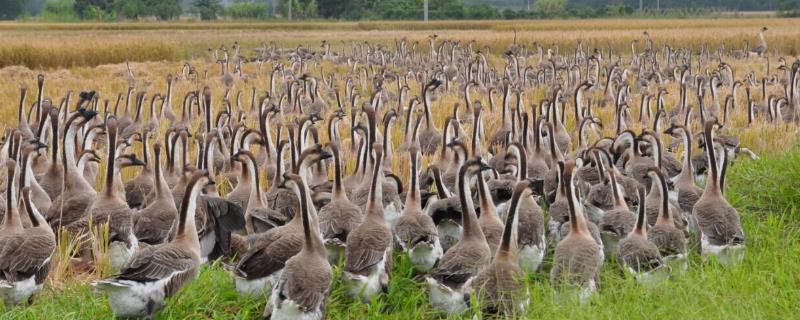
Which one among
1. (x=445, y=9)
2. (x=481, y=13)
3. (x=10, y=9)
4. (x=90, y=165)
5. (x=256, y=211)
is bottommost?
(x=256, y=211)

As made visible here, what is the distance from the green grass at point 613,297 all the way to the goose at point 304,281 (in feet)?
1.57

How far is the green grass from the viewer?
6.80 m

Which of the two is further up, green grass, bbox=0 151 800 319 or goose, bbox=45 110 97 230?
goose, bbox=45 110 97 230

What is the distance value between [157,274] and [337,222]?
200 centimetres

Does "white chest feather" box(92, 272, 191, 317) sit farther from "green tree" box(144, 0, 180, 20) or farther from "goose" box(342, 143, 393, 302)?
"green tree" box(144, 0, 180, 20)

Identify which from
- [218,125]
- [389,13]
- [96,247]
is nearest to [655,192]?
[96,247]

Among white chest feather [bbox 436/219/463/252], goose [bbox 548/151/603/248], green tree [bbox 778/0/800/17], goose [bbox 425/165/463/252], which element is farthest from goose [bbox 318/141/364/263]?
green tree [bbox 778/0/800/17]

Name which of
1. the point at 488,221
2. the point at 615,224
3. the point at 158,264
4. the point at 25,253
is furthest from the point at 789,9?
the point at 25,253

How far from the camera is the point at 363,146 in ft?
35.6

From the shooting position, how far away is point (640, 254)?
7926 millimetres

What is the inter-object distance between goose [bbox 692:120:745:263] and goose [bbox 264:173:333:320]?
11.7ft

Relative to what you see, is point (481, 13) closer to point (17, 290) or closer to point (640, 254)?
point (640, 254)

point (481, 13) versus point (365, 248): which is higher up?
point (481, 13)

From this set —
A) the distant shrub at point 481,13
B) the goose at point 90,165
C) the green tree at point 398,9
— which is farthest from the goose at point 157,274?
the distant shrub at point 481,13
